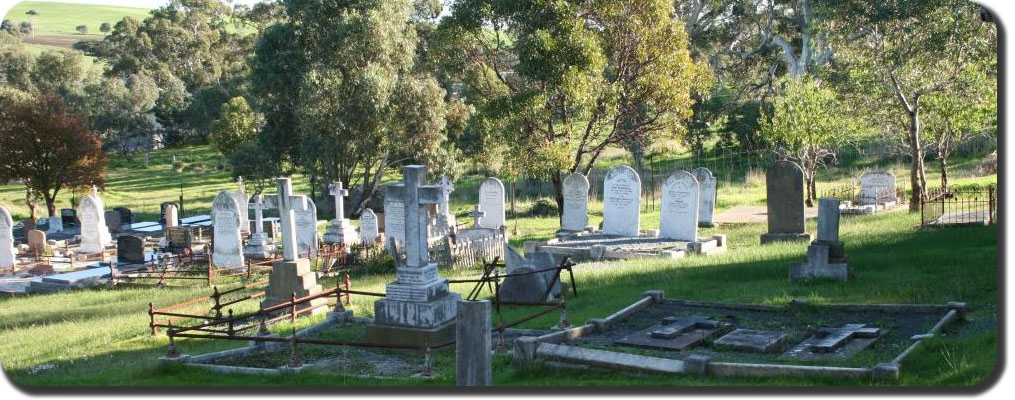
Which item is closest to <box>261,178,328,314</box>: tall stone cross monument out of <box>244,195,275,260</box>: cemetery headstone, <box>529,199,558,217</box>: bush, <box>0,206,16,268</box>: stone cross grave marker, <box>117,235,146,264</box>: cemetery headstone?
<box>244,195,275,260</box>: cemetery headstone

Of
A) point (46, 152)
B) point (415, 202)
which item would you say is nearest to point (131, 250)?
point (46, 152)

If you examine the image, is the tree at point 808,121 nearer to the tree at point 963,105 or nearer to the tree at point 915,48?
the tree at point 963,105

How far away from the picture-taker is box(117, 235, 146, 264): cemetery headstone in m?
22.9

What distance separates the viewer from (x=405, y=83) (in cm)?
3334

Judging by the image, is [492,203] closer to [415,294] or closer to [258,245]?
[258,245]

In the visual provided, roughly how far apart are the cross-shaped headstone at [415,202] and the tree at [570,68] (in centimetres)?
1360

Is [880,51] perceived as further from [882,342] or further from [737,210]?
[882,342]

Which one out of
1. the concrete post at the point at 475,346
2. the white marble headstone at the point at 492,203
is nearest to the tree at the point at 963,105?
the white marble headstone at the point at 492,203

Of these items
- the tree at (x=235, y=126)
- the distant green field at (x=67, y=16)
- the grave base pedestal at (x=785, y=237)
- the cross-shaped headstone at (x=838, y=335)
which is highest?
the distant green field at (x=67, y=16)

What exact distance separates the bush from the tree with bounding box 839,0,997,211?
437 inches

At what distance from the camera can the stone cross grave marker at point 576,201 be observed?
23784 millimetres

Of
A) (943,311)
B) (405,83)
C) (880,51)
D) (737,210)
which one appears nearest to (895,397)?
(943,311)

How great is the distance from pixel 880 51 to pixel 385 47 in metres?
17.2

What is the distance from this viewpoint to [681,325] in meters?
11.0
